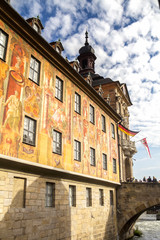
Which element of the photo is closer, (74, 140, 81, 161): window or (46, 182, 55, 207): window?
(46, 182, 55, 207): window

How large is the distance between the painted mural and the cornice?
304 millimetres

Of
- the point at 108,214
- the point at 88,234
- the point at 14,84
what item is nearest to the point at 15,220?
the point at 14,84

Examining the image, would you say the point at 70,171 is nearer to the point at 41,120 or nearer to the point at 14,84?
the point at 41,120

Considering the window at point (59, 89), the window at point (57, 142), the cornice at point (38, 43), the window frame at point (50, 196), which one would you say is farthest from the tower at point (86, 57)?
the window frame at point (50, 196)

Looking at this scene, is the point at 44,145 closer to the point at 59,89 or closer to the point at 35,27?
the point at 59,89

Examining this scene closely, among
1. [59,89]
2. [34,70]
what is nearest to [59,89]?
[59,89]

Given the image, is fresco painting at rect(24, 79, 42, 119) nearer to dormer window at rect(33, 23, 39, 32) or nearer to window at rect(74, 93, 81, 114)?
dormer window at rect(33, 23, 39, 32)

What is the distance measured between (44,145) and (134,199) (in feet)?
37.0

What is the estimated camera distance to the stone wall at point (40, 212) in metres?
9.21

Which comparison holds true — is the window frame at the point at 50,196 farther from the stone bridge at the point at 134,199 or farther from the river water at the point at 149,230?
the river water at the point at 149,230

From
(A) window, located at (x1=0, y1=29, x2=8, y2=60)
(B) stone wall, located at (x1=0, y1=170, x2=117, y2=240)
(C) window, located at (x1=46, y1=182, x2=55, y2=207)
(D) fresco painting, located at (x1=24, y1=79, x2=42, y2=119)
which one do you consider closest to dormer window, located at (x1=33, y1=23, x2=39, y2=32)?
(A) window, located at (x1=0, y1=29, x2=8, y2=60)

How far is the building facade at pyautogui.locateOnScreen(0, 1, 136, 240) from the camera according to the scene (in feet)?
32.0

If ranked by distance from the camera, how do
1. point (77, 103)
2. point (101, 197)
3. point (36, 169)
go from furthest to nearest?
point (101, 197) < point (77, 103) < point (36, 169)

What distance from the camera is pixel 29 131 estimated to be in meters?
11.0
